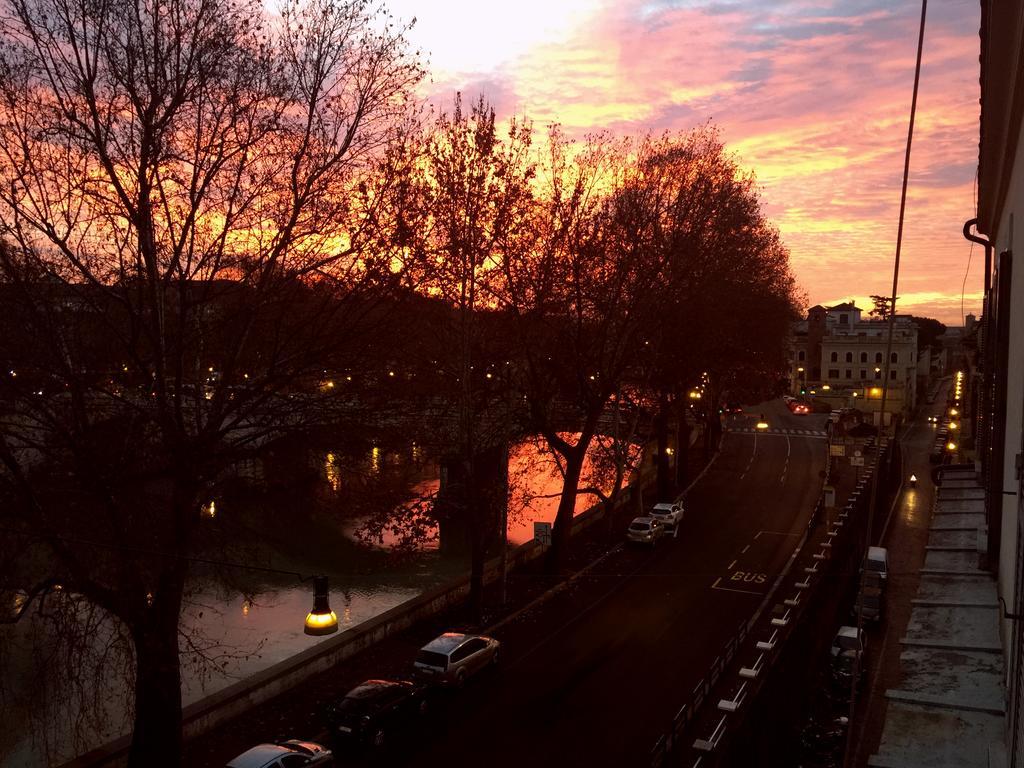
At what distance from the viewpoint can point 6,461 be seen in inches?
362

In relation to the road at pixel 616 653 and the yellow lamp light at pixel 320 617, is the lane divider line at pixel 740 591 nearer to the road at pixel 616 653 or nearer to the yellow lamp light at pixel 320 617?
the road at pixel 616 653

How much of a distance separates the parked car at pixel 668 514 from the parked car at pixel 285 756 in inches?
762

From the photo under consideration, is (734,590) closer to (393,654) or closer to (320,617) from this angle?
(393,654)

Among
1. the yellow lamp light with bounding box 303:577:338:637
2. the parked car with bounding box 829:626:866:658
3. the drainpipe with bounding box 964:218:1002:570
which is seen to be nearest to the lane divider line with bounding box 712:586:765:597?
the parked car with bounding box 829:626:866:658

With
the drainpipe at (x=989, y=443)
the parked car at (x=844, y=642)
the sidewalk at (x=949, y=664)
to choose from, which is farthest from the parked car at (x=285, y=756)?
the parked car at (x=844, y=642)

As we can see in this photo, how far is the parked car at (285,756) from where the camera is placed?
12461 millimetres

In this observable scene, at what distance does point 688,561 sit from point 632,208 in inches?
493

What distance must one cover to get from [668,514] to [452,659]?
16148mm

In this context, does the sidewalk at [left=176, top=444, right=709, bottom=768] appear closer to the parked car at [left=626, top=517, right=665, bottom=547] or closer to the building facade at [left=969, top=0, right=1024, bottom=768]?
the parked car at [left=626, top=517, right=665, bottom=547]

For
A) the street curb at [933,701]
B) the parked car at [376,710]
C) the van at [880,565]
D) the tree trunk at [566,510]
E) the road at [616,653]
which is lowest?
the road at [616,653]

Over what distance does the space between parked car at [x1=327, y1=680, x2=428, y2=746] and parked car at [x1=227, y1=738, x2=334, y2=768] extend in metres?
0.87

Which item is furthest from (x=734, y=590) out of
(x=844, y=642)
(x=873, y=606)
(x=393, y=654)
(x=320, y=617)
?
(x=320, y=617)

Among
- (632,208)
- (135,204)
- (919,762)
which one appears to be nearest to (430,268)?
(135,204)

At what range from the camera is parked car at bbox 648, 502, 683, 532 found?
31094 millimetres
